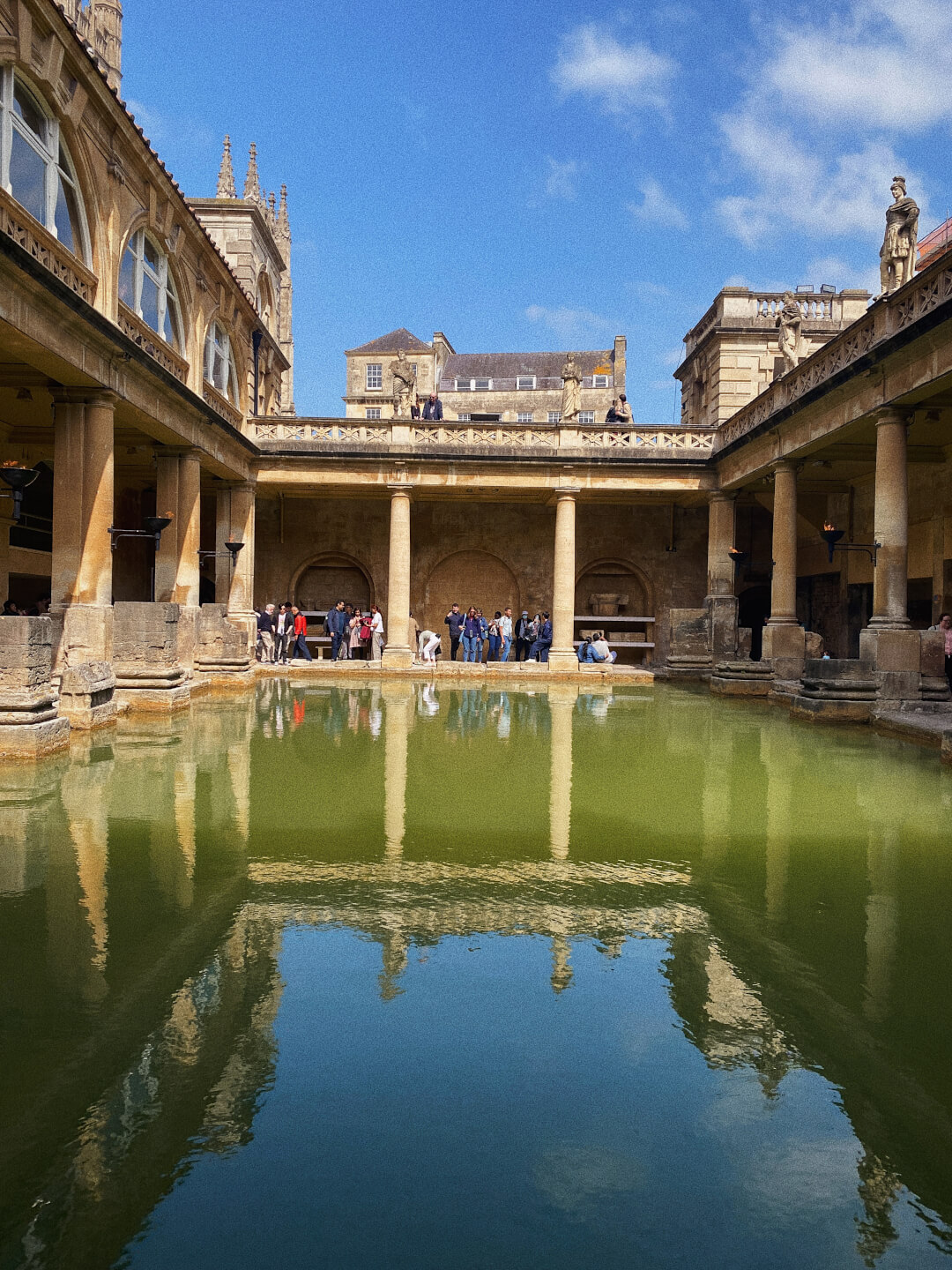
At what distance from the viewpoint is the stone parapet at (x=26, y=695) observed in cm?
777

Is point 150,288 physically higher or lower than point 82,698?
higher

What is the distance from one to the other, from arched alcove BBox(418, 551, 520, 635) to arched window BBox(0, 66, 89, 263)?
15.3 metres

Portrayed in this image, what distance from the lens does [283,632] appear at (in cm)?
2125

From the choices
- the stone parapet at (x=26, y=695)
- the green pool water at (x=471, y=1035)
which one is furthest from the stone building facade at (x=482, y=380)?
the green pool water at (x=471, y=1035)

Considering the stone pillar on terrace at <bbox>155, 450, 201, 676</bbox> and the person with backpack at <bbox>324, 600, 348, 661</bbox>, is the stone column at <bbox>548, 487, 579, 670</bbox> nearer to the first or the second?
the person with backpack at <bbox>324, 600, 348, 661</bbox>

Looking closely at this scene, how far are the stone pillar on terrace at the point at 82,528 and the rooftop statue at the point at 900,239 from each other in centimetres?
1043

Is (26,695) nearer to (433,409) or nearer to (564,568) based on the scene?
(564,568)

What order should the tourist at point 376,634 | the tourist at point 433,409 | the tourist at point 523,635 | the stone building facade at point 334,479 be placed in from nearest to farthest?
1. the stone building facade at point 334,479
2. the tourist at point 376,634
3. the tourist at point 523,635
4. the tourist at point 433,409

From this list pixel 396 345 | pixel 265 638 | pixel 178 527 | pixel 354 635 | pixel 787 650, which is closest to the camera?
pixel 787 650

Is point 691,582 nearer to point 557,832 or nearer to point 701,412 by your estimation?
point 701,412

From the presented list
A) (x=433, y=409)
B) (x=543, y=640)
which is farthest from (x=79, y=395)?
(x=433, y=409)

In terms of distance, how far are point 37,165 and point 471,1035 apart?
431 inches

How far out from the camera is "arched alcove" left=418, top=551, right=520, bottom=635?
84.9 ft

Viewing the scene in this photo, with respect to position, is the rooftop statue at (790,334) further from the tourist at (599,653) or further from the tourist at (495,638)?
the tourist at (495,638)
